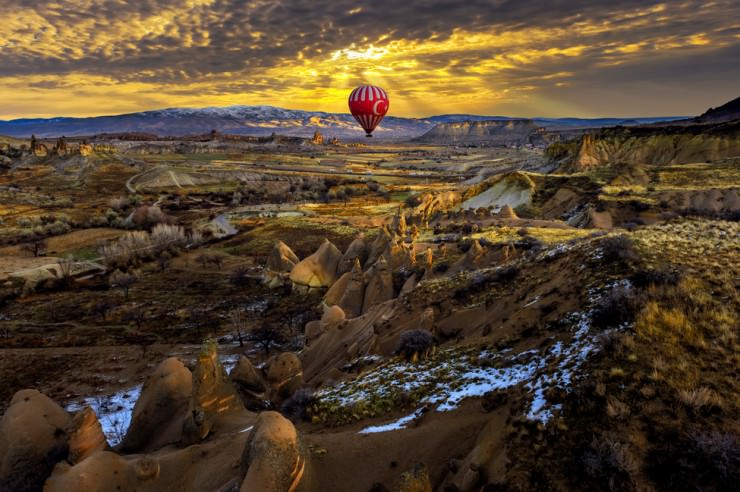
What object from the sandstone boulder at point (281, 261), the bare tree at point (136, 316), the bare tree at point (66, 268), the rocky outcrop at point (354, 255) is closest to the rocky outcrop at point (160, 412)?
the bare tree at point (136, 316)

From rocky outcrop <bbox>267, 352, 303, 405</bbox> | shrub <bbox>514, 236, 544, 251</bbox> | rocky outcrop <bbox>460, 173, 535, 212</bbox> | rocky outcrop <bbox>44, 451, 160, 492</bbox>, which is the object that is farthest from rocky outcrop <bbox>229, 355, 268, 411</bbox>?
rocky outcrop <bbox>460, 173, 535, 212</bbox>

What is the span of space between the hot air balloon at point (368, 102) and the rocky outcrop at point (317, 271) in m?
41.6

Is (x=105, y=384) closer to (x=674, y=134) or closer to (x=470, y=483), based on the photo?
(x=470, y=483)

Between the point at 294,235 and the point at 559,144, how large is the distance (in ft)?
234

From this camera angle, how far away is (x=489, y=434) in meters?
8.50

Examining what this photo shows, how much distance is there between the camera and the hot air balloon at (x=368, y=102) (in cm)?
7512

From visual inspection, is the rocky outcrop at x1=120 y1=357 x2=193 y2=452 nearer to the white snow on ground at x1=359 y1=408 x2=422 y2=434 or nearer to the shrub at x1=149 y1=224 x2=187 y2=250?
the white snow on ground at x1=359 y1=408 x2=422 y2=434

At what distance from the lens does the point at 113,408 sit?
69.2 ft

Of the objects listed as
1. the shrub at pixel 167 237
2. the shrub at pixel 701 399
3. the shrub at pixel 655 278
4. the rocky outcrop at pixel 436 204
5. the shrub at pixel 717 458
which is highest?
the shrub at pixel 655 278

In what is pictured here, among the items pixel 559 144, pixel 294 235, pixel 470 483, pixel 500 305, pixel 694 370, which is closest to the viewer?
pixel 470 483

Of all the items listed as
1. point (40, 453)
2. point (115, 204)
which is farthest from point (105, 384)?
point (115, 204)

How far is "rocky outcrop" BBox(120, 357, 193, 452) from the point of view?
Answer: 13562mm

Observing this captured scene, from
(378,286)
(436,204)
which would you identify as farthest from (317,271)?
(436,204)

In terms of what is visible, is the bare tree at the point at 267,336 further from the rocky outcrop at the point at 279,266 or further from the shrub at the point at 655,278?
the shrub at the point at 655,278
